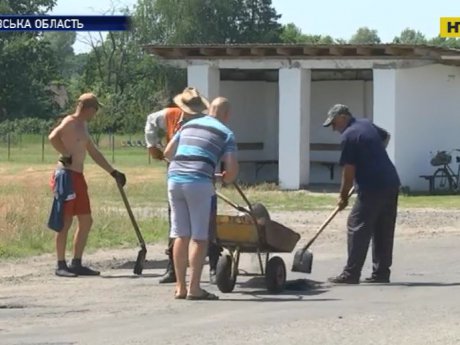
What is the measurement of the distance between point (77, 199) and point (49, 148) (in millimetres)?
44776

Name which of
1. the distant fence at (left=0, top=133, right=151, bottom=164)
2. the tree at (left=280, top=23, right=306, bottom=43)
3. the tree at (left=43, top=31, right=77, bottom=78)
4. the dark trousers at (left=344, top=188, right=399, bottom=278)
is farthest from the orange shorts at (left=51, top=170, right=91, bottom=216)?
the tree at (left=43, top=31, right=77, bottom=78)

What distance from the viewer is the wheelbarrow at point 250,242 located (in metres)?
11.7

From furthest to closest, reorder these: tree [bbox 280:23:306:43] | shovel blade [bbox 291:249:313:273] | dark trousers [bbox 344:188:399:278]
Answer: tree [bbox 280:23:306:43]
dark trousers [bbox 344:188:399:278]
shovel blade [bbox 291:249:313:273]

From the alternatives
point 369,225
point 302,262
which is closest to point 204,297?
point 302,262

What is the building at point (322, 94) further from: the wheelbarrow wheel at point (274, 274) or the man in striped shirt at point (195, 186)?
the man in striped shirt at point (195, 186)

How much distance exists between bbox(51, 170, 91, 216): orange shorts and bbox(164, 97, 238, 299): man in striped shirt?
94.8 inches

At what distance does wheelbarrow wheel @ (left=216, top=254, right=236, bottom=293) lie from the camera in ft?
38.4

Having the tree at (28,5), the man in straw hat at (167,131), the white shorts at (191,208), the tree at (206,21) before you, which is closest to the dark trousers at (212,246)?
the man in straw hat at (167,131)

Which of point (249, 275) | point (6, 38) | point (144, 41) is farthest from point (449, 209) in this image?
point (144, 41)

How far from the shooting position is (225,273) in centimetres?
1170

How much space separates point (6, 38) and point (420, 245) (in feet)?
190

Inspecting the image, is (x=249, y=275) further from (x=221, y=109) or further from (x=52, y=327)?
(x=52, y=327)

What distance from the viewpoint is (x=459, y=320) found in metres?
9.88

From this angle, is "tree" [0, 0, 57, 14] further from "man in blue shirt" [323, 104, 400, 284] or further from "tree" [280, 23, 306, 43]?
"man in blue shirt" [323, 104, 400, 284]
